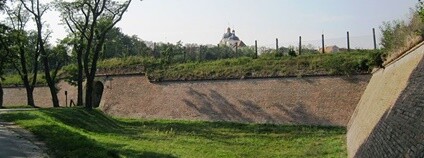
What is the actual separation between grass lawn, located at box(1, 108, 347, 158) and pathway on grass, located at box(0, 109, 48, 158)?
1.11 ft

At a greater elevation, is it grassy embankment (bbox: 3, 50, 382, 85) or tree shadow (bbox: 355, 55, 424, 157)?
grassy embankment (bbox: 3, 50, 382, 85)

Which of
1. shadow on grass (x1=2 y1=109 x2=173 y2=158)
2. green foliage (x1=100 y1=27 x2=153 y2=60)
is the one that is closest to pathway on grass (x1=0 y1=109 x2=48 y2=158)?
shadow on grass (x1=2 y1=109 x2=173 y2=158)

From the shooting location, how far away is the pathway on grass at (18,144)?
10.2m

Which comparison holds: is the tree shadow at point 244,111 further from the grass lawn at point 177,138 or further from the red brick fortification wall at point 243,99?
the grass lawn at point 177,138

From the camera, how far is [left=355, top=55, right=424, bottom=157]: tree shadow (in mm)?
5855

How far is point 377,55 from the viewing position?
69.7ft

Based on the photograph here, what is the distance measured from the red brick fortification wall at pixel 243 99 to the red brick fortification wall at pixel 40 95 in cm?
556

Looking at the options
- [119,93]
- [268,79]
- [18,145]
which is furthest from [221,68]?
[18,145]

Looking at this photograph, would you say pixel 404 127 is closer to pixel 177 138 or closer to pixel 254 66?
pixel 177 138

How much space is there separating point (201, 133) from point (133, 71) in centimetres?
1292

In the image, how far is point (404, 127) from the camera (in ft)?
22.4

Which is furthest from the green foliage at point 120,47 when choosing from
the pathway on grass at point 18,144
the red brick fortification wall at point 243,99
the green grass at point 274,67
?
the pathway on grass at point 18,144

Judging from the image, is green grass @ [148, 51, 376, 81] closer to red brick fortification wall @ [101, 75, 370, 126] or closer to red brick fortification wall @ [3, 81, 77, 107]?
red brick fortification wall @ [101, 75, 370, 126]

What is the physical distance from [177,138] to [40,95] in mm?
25058
